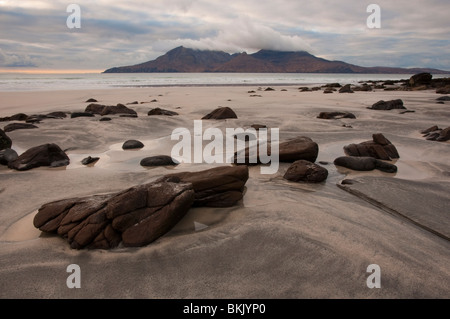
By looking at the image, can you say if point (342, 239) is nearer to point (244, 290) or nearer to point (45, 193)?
point (244, 290)

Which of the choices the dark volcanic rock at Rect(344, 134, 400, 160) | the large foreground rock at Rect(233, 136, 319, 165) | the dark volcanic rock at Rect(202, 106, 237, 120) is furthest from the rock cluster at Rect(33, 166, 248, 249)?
the dark volcanic rock at Rect(202, 106, 237, 120)

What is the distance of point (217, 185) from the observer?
11.7 feet

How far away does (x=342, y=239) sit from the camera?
2.75 meters

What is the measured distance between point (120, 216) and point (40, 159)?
3.27m

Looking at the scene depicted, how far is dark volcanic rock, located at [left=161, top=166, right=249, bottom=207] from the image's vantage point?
344 centimetres

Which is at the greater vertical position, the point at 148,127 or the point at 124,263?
→ the point at 148,127

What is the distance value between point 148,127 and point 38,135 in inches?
107

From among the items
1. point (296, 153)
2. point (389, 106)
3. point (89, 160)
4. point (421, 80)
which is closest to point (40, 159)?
point (89, 160)

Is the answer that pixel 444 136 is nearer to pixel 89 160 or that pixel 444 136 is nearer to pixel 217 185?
pixel 217 185

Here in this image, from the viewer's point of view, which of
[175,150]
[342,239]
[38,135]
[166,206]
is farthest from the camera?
[38,135]

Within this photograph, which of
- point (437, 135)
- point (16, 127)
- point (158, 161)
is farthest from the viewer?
point (16, 127)
